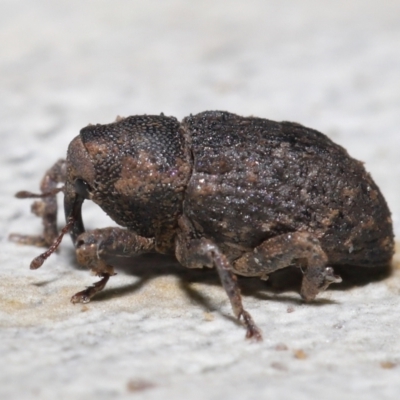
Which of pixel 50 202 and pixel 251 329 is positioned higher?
pixel 50 202

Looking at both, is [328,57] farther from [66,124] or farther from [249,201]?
[249,201]

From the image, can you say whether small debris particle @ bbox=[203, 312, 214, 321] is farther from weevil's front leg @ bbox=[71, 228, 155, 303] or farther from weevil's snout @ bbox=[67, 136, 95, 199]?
weevil's snout @ bbox=[67, 136, 95, 199]

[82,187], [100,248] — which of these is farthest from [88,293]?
[82,187]

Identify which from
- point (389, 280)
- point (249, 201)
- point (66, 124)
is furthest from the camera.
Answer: point (66, 124)

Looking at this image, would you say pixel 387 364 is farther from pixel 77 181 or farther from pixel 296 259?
pixel 77 181

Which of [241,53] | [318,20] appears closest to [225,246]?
[241,53]

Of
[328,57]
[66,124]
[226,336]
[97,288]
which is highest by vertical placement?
[328,57]

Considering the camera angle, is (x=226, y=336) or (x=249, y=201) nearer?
(x=226, y=336)

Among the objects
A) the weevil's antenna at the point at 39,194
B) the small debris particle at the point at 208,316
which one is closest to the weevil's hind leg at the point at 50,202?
the weevil's antenna at the point at 39,194
